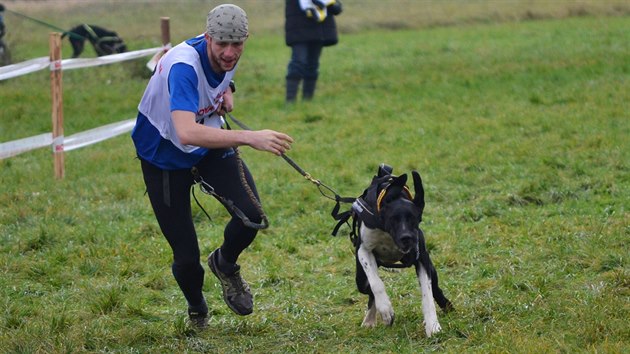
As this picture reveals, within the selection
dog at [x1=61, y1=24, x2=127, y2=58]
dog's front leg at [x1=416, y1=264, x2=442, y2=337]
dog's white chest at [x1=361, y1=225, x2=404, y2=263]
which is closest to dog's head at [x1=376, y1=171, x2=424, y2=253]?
dog's white chest at [x1=361, y1=225, x2=404, y2=263]

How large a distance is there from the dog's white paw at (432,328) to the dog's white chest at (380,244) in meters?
0.41

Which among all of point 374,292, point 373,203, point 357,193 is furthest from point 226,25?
point 357,193

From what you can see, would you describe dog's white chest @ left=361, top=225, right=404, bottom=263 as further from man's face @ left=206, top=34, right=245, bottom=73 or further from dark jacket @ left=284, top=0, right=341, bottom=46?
dark jacket @ left=284, top=0, right=341, bottom=46

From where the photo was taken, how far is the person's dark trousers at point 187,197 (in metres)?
5.40

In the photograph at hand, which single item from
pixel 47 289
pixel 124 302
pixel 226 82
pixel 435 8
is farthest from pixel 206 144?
pixel 435 8

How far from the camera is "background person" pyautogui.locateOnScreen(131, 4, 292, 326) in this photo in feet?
16.0

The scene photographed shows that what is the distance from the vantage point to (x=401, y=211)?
5254 mm

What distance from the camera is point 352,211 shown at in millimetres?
5691

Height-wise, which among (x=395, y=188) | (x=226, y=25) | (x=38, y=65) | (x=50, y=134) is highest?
(x=226, y=25)

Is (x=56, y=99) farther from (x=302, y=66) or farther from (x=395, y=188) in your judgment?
(x=395, y=188)

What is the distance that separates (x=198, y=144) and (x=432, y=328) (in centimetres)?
155

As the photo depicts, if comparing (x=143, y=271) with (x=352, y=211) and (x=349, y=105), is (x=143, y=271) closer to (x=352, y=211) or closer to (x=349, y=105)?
(x=352, y=211)

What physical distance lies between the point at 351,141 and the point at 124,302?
554 centimetres

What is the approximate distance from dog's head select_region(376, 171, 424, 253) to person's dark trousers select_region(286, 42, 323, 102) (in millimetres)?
8675
